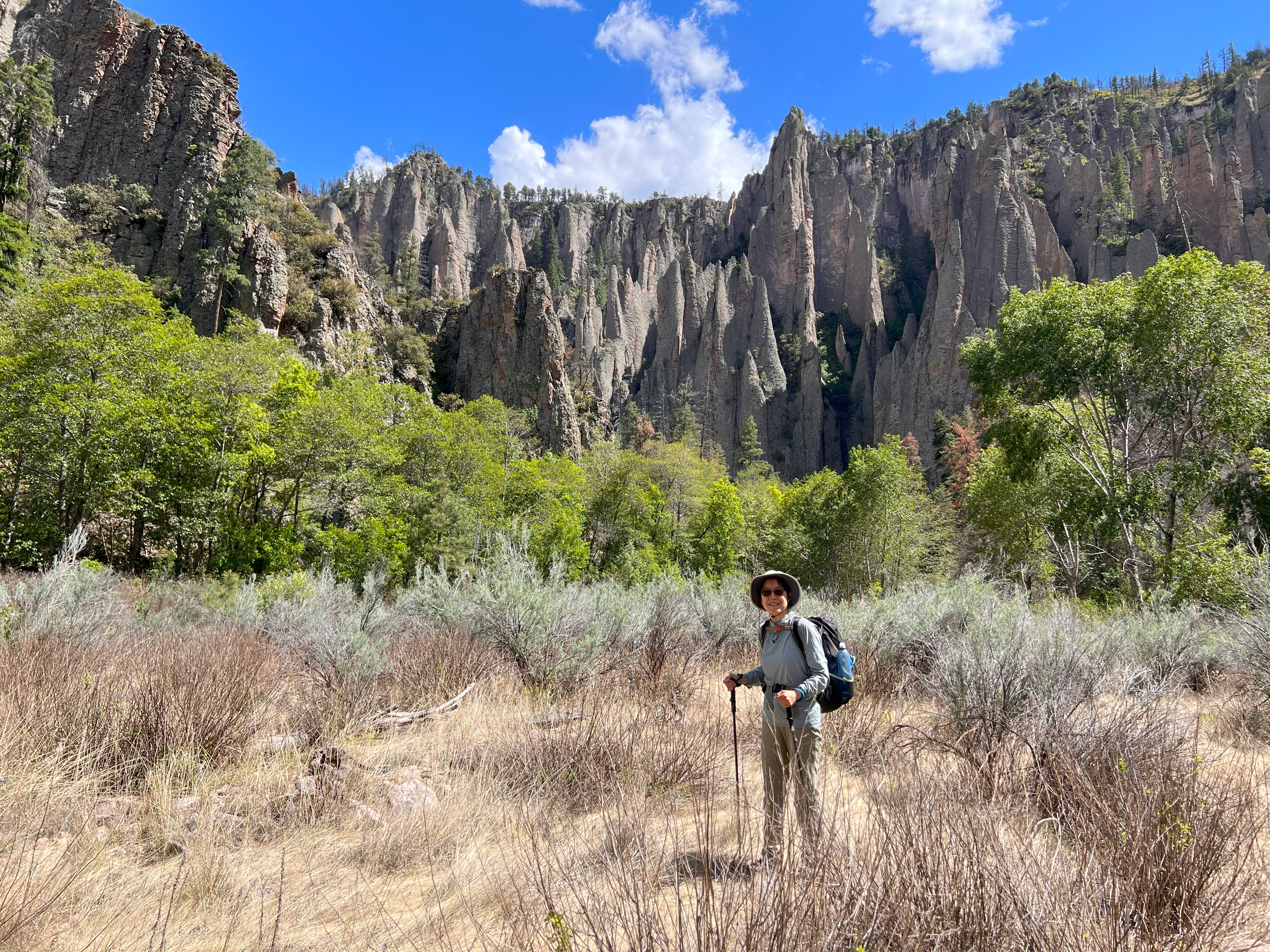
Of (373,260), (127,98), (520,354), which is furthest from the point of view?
(373,260)

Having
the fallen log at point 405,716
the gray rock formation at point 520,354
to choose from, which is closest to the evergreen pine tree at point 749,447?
the gray rock formation at point 520,354

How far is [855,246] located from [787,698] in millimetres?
78558

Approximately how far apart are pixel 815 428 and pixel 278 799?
6394 cm

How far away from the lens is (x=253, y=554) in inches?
634

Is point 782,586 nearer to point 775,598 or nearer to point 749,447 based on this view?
point 775,598

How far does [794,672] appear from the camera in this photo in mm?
3031

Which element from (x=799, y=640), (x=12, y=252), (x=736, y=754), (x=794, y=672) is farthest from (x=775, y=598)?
(x=12, y=252)

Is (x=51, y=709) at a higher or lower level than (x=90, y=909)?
higher

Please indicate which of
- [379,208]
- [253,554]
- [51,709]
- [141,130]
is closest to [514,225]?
[379,208]

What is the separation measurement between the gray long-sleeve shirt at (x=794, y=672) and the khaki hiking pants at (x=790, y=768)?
6cm

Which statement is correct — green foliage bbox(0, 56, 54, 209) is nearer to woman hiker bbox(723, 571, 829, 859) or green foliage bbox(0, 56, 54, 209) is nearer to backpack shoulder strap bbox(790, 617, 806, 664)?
woman hiker bbox(723, 571, 829, 859)

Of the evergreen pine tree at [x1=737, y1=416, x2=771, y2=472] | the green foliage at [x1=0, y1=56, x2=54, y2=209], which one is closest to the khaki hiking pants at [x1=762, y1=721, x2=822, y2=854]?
the green foliage at [x1=0, y1=56, x2=54, y2=209]

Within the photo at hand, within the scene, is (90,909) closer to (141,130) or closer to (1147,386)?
(1147,386)

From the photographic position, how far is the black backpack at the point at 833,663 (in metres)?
2.99
